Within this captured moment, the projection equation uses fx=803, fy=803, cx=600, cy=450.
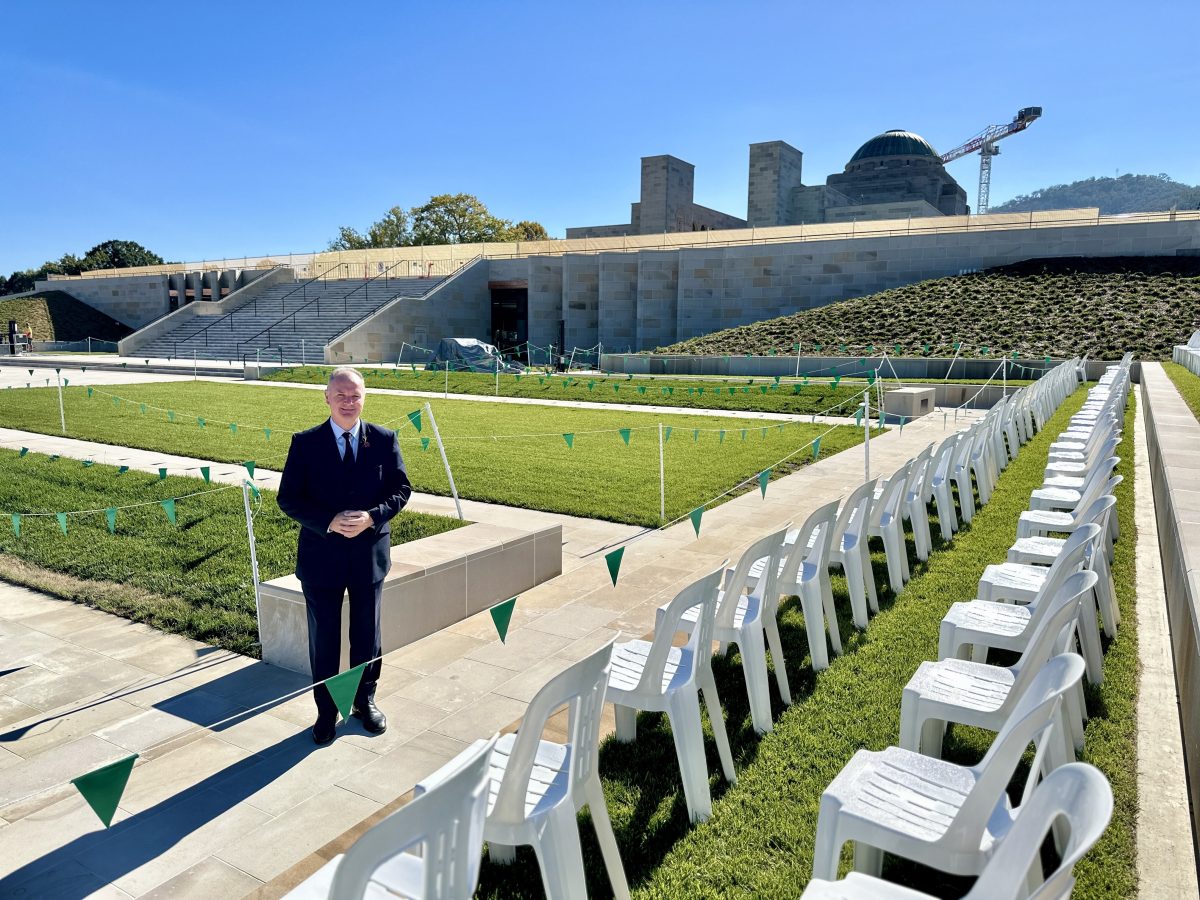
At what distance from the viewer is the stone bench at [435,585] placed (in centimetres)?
502

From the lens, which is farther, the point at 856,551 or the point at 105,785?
the point at 856,551

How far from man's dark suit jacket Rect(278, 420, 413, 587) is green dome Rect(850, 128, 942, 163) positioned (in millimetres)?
86327

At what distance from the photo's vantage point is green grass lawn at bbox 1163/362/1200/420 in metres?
11.6

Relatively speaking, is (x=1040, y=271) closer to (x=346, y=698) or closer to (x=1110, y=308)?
(x=1110, y=308)

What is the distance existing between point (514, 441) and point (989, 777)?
12.2 meters

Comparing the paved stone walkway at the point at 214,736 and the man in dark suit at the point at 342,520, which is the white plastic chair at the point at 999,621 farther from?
the man in dark suit at the point at 342,520

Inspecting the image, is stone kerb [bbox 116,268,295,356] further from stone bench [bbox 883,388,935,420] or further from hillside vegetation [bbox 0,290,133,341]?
stone bench [bbox 883,388,935,420]

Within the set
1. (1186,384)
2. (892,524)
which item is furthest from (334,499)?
(1186,384)

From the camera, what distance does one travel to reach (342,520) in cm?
397

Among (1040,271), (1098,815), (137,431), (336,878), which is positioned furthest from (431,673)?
(1040,271)

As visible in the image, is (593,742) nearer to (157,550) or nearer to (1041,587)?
(1041,587)

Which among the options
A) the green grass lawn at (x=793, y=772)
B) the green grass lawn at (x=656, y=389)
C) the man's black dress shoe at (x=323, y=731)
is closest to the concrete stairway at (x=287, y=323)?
the green grass lawn at (x=656, y=389)

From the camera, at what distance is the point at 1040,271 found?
34125mm

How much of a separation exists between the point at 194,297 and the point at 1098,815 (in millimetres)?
62923
